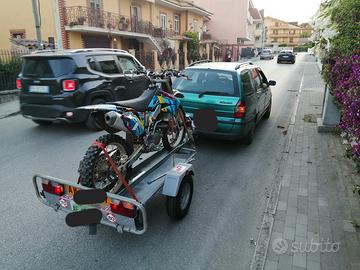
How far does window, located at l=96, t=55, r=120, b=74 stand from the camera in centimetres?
750

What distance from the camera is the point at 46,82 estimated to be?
22.0 ft

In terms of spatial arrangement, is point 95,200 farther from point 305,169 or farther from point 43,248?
point 305,169

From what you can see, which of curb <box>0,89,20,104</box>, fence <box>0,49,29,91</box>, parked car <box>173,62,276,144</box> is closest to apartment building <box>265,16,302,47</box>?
fence <box>0,49,29,91</box>

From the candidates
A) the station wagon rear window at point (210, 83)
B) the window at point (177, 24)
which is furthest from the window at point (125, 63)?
the window at point (177, 24)

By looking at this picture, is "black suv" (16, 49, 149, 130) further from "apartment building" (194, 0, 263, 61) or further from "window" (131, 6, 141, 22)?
"apartment building" (194, 0, 263, 61)

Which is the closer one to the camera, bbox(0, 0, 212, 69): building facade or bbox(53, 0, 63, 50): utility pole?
bbox(53, 0, 63, 50): utility pole

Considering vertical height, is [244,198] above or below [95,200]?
below

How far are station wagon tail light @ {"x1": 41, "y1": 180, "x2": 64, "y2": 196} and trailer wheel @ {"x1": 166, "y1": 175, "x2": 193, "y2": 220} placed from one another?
1161mm

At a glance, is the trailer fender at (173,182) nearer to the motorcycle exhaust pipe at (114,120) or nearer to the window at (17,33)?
the motorcycle exhaust pipe at (114,120)

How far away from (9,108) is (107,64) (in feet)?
15.1

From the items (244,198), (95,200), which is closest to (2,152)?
(95,200)

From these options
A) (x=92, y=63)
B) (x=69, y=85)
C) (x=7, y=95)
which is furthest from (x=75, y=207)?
(x=7, y=95)

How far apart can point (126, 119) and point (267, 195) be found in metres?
2.32

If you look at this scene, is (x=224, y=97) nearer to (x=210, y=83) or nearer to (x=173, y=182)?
(x=210, y=83)
